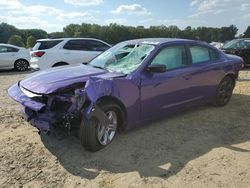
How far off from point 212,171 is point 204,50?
335 cm

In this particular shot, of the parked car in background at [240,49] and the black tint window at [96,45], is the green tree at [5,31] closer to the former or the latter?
the parked car in background at [240,49]

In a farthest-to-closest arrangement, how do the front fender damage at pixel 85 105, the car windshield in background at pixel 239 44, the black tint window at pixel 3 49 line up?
the black tint window at pixel 3 49 → the car windshield in background at pixel 239 44 → the front fender damage at pixel 85 105

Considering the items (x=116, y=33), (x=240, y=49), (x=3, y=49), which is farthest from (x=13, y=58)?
(x=116, y=33)

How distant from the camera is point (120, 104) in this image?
5.38 m

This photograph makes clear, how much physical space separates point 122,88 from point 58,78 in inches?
38.9

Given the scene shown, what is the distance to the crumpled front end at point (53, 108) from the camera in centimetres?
484

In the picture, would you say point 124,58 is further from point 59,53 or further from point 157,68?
point 59,53

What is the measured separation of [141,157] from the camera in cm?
498

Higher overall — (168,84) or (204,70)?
(204,70)

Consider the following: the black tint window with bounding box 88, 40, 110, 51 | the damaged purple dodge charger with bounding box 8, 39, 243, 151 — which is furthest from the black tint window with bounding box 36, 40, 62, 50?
the damaged purple dodge charger with bounding box 8, 39, 243, 151

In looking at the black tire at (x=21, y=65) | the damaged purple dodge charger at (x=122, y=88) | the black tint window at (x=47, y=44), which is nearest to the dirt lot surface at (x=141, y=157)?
the damaged purple dodge charger at (x=122, y=88)

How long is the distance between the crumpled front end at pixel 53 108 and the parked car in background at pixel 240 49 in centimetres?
1231

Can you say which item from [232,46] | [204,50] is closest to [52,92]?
[204,50]

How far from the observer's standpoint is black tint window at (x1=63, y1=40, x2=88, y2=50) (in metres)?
12.6
